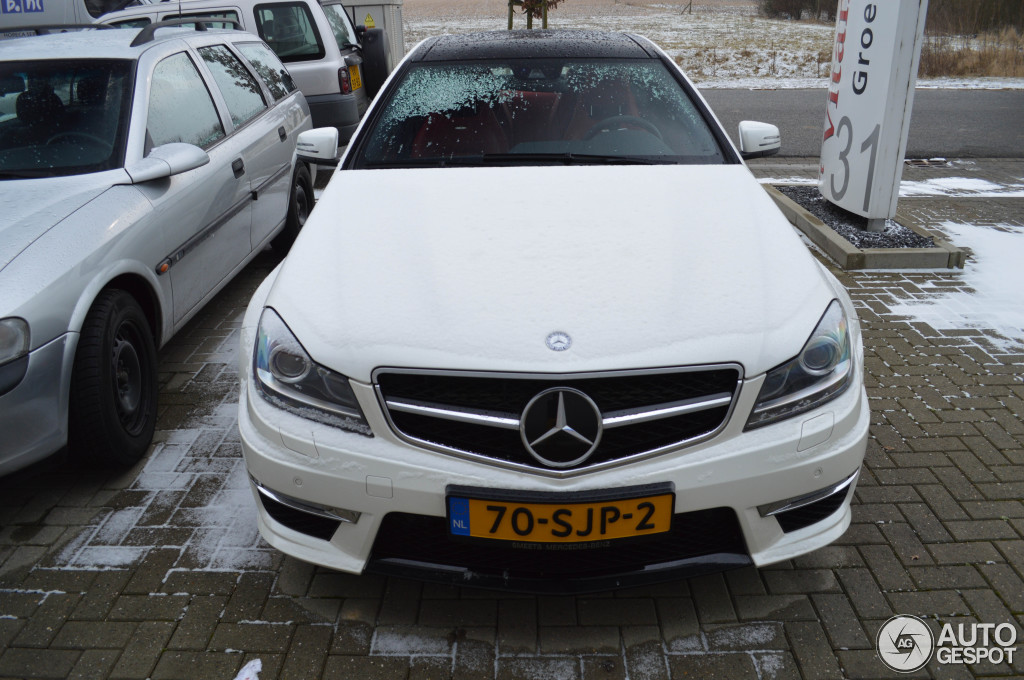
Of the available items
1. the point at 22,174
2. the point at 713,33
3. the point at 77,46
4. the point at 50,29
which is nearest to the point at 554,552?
the point at 22,174

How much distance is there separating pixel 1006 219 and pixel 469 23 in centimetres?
2904

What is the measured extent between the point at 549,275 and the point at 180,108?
8.82 feet

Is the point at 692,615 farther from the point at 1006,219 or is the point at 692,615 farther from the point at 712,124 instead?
the point at 1006,219

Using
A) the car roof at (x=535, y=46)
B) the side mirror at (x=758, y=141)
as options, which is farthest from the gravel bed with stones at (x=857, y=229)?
the car roof at (x=535, y=46)

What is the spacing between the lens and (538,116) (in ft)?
11.3

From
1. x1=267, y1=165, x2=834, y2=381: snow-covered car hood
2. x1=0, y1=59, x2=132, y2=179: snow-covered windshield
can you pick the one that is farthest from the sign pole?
x1=0, y1=59, x2=132, y2=179: snow-covered windshield

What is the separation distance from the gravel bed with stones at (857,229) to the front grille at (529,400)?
13.1 feet

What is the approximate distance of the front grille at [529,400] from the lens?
211 cm

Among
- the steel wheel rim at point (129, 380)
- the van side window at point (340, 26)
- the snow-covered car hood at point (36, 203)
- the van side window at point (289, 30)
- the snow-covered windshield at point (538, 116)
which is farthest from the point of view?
the van side window at point (340, 26)

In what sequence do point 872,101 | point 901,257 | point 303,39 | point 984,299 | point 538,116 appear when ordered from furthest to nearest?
point 303,39
point 872,101
point 901,257
point 984,299
point 538,116

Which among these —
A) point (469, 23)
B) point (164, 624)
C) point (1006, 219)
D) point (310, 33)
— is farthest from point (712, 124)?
point (469, 23)

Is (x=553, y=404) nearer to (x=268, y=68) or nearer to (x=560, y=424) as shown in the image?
(x=560, y=424)

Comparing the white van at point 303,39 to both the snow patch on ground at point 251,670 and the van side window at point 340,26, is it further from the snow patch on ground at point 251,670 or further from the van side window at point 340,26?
the snow patch on ground at point 251,670

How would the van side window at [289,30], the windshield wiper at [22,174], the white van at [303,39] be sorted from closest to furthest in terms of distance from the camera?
1. the windshield wiper at [22,174]
2. the white van at [303,39]
3. the van side window at [289,30]
